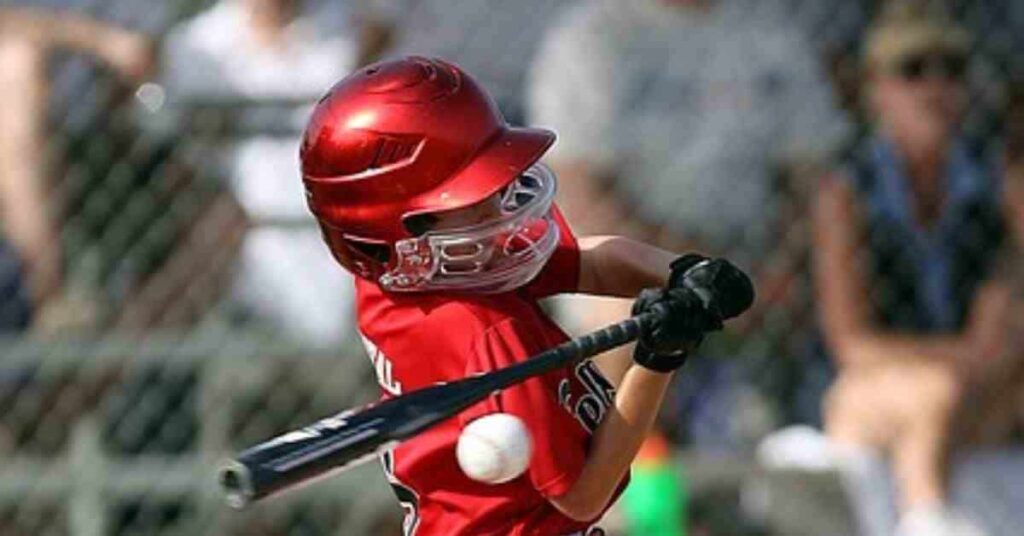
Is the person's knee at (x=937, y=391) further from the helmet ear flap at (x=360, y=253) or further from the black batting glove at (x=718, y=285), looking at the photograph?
the helmet ear flap at (x=360, y=253)

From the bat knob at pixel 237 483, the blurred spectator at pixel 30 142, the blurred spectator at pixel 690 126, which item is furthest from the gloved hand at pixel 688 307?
the blurred spectator at pixel 30 142

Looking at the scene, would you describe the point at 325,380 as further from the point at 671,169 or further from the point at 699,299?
the point at 699,299

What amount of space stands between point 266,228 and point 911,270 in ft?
4.80

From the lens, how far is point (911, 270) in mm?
5473

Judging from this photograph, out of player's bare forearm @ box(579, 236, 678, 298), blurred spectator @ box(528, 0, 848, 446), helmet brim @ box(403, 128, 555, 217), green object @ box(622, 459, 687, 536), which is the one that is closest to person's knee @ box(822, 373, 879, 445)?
blurred spectator @ box(528, 0, 848, 446)

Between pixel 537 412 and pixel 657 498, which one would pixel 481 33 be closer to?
pixel 657 498

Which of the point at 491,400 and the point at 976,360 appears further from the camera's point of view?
the point at 976,360

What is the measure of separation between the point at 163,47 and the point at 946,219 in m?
1.83

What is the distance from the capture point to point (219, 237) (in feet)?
17.9

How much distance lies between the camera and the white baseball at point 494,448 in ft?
8.77

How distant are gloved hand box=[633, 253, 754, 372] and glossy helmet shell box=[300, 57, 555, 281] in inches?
8.9

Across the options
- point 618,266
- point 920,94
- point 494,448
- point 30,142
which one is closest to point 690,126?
point 920,94

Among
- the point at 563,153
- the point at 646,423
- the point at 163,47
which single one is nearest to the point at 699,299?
the point at 646,423

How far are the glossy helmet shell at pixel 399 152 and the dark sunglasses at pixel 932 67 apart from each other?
9.23 feet
